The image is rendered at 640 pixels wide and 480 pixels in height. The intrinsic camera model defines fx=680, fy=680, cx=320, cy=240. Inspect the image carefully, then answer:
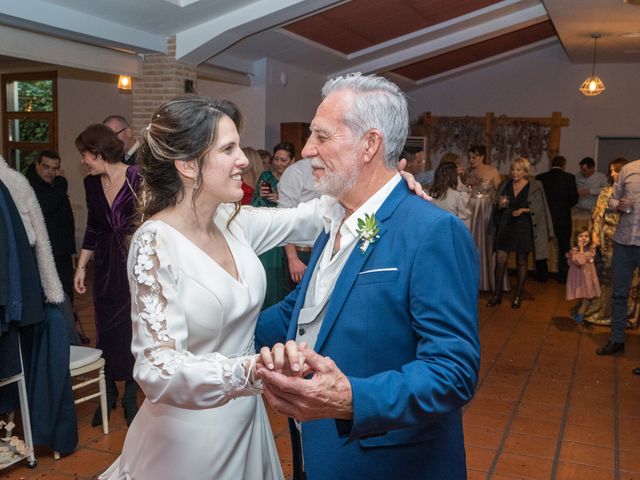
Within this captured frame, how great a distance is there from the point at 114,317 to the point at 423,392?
3.10 meters

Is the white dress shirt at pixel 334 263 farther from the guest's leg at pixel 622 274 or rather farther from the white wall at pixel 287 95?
the white wall at pixel 287 95

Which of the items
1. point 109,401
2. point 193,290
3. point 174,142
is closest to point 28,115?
point 109,401

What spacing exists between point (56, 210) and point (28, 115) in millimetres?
6563

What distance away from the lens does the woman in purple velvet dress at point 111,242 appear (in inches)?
158

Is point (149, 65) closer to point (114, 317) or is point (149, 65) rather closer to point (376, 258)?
point (114, 317)

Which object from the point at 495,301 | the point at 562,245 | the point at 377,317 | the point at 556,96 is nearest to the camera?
the point at 377,317

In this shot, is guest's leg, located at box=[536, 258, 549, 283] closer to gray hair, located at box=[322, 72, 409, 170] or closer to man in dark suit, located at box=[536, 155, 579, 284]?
man in dark suit, located at box=[536, 155, 579, 284]

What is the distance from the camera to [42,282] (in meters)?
3.61

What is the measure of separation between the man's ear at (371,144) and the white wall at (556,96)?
36.6 feet

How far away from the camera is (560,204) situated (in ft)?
31.5

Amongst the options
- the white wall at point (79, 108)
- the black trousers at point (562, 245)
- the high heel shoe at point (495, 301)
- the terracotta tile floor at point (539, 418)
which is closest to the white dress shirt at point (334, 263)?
the terracotta tile floor at point (539, 418)

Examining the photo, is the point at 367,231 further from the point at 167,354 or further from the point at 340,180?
the point at 167,354

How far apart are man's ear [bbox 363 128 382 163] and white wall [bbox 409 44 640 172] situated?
11.2 m

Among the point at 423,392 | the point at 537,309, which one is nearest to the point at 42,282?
the point at 423,392
